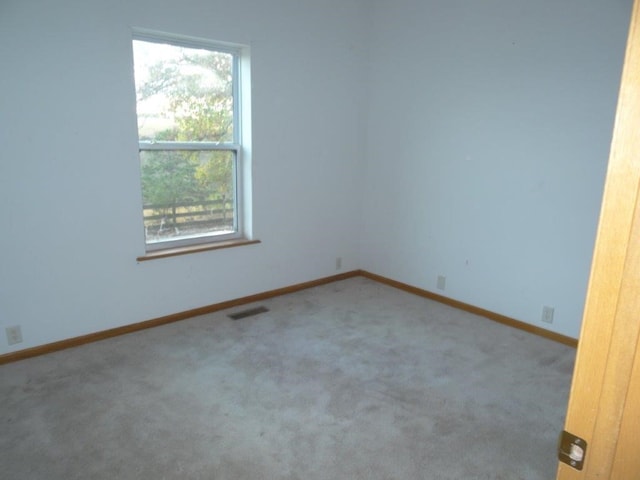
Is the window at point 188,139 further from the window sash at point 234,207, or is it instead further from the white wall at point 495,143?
the white wall at point 495,143

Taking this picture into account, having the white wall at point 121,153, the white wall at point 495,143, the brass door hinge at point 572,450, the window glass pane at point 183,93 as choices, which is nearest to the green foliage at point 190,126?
the window glass pane at point 183,93

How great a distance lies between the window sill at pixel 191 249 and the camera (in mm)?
3168

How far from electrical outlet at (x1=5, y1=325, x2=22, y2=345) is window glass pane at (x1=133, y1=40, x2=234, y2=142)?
148 cm

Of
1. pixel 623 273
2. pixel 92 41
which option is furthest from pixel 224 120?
pixel 623 273

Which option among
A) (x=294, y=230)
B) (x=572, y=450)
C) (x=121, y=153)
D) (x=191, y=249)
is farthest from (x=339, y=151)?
(x=572, y=450)

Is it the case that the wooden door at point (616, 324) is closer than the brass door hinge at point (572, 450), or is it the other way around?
the wooden door at point (616, 324)

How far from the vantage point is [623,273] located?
1.92 ft

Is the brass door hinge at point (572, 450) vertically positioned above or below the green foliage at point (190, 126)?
below

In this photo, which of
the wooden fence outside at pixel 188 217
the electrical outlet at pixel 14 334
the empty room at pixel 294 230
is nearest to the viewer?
the empty room at pixel 294 230

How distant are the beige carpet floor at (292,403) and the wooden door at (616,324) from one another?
141cm

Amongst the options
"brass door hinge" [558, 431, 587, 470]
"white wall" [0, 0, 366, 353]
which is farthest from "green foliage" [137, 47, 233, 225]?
"brass door hinge" [558, 431, 587, 470]

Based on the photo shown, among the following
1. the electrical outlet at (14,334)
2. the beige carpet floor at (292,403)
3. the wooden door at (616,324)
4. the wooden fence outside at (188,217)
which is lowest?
the beige carpet floor at (292,403)

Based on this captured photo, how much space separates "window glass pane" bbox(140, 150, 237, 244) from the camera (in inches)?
126

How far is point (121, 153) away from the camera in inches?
115
